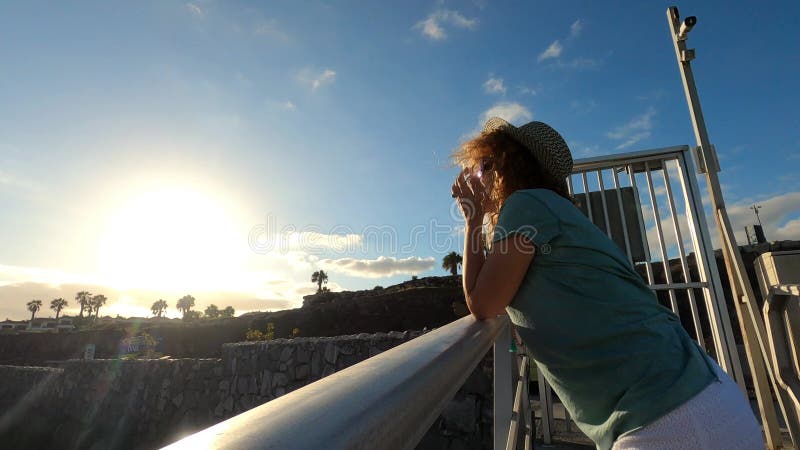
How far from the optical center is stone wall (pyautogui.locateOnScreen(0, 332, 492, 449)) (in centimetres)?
374

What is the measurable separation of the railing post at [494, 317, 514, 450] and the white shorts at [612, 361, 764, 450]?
0.60 metres

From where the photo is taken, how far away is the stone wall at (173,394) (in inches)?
147

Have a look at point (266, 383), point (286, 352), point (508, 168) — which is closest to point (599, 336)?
point (508, 168)

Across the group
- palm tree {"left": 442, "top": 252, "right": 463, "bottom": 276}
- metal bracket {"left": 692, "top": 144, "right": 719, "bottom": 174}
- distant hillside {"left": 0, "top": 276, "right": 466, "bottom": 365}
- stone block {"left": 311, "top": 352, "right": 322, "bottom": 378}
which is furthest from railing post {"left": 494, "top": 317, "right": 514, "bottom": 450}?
palm tree {"left": 442, "top": 252, "right": 463, "bottom": 276}

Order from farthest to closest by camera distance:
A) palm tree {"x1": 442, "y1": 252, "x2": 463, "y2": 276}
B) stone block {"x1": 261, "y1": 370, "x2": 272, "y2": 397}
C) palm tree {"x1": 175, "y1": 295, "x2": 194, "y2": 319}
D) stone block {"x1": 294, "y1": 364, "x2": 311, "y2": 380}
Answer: palm tree {"x1": 175, "y1": 295, "x2": 194, "y2": 319}, palm tree {"x1": 442, "y1": 252, "x2": 463, "y2": 276}, stone block {"x1": 261, "y1": 370, "x2": 272, "y2": 397}, stone block {"x1": 294, "y1": 364, "x2": 311, "y2": 380}

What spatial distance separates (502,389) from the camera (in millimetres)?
1562

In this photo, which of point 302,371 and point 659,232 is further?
point 302,371

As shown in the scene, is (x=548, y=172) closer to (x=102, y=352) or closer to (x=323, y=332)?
(x=323, y=332)

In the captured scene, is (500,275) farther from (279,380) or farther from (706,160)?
(279,380)

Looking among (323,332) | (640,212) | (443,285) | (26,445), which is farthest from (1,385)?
A: (443,285)

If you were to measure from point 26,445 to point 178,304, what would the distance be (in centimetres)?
5747

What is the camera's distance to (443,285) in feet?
90.6

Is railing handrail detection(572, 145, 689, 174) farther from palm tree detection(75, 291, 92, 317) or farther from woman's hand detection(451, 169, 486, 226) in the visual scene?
palm tree detection(75, 291, 92, 317)

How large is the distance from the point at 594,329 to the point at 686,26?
10.5ft
